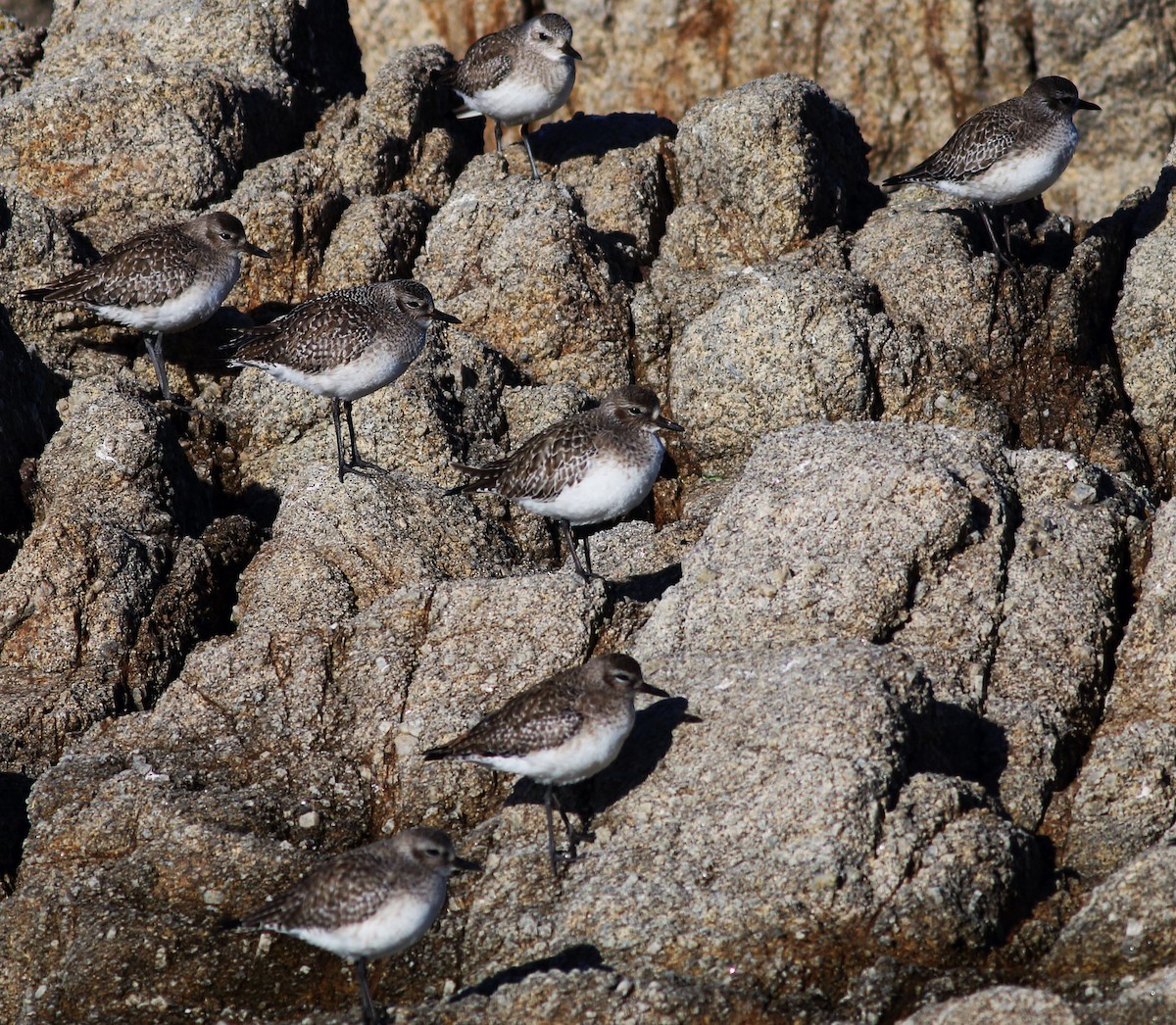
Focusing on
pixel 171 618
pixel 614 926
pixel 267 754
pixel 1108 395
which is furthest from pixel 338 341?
pixel 1108 395

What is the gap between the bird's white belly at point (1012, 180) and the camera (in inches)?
609

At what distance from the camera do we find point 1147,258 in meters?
15.8

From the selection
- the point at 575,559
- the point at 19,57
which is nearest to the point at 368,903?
the point at 575,559

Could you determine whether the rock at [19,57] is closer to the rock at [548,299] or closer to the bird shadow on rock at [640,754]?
the rock at [548,299]

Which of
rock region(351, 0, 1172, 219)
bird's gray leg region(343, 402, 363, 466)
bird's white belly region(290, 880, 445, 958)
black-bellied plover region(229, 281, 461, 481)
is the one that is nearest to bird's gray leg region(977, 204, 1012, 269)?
black-bellied plover region(229, 281, 461, 481)

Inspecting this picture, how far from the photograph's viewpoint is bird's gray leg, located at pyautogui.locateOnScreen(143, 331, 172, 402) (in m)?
Answer: 14.7

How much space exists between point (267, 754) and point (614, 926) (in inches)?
131

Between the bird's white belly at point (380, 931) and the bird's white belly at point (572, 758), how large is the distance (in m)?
1.22

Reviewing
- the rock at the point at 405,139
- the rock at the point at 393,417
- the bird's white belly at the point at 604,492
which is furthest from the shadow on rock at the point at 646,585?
the rock at the point at 405,139

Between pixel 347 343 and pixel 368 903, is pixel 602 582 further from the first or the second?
pixel 368 903

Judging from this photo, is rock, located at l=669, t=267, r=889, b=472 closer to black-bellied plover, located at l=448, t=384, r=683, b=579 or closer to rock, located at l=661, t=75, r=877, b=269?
rock, located at l=661, t=75, r=877, b=269

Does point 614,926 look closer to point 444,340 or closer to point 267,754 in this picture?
point 267,754

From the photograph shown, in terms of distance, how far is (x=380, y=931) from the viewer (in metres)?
8.50

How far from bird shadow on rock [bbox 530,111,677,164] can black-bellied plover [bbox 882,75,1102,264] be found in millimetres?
3275
